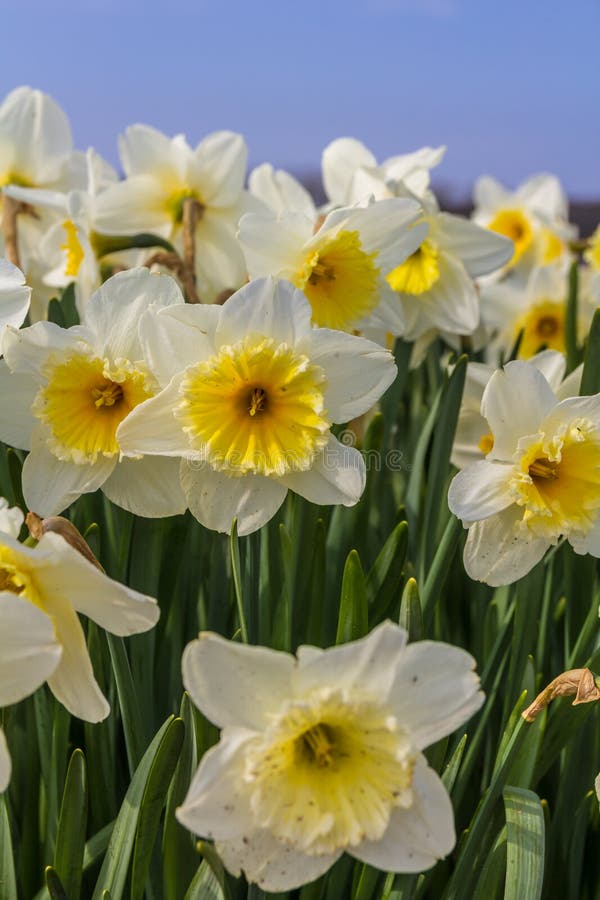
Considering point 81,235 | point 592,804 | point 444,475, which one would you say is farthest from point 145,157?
point 592,804

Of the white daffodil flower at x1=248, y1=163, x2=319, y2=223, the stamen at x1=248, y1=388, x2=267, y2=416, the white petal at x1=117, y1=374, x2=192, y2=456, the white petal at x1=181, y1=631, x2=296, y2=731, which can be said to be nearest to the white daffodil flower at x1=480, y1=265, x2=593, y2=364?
the white daffodil flower at x1=248, y1=163, x2=319, y2=223

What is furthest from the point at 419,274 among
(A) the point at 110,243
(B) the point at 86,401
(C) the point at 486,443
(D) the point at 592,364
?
(B) the point at 86,401

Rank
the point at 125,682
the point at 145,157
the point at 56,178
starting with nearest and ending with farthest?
the point at 125,682 < the point at 145,157 < the point at 56,178

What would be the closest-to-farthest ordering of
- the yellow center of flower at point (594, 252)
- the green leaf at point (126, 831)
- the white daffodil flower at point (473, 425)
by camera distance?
the green leaf at point (126, 831)
the white daffodil flower at point (473, 425)
the yellow center of flower at point (594, 252)

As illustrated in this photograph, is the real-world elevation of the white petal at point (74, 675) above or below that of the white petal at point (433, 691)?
below

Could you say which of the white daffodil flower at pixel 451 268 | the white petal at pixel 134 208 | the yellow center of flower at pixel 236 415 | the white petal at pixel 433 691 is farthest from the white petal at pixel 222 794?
the white petal at pixel 134 208

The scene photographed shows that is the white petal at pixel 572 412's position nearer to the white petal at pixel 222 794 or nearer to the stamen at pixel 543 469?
the stamen at pixel 543 469

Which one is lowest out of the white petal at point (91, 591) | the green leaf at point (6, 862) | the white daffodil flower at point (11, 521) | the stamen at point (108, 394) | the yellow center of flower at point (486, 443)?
the green leaf at point (6, 862)

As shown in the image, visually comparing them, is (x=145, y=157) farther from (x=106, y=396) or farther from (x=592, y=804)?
(x=592, y=804)
